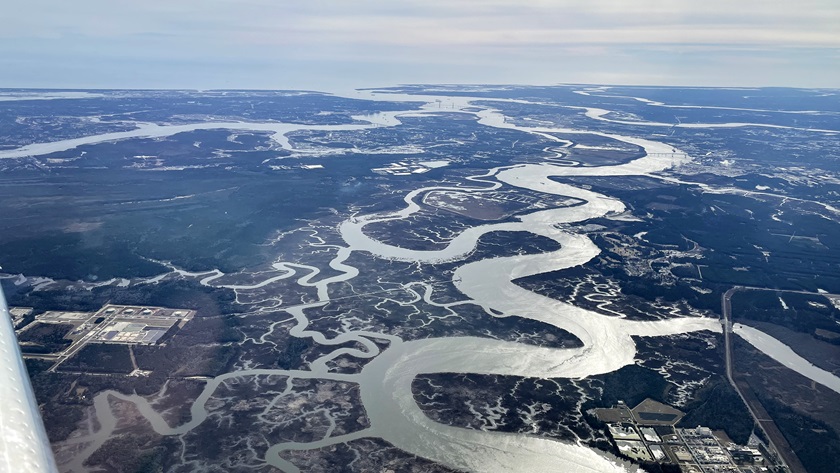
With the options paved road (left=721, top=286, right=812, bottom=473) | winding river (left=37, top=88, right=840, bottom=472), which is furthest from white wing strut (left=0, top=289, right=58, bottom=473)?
paved road (left=721, top=286, right=812, bottom=473)

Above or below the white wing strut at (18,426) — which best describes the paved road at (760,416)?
below

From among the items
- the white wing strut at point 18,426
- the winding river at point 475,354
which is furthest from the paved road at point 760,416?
the white wing strut at point 18,426

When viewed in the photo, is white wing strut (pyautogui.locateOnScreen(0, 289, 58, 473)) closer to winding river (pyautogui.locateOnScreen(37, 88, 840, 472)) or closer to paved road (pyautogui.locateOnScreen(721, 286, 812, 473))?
winding river (pyautogui.locateOnScreen(37, 88, 840, 472))

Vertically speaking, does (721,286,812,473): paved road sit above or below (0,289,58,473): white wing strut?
below

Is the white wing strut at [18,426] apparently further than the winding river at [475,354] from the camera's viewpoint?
No

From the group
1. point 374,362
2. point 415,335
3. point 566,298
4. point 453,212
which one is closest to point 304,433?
point 374,362

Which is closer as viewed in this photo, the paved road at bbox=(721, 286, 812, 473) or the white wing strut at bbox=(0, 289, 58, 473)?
the white wing strut at bbox=(0, 289, 58, 473)

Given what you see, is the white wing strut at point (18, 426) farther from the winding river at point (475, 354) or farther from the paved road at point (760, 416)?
the paved road at point (760, 416)

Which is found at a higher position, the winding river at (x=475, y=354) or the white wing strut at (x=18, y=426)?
the white wing strut at (x=18, y=426)

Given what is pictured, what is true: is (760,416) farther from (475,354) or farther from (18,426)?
(18,426)
